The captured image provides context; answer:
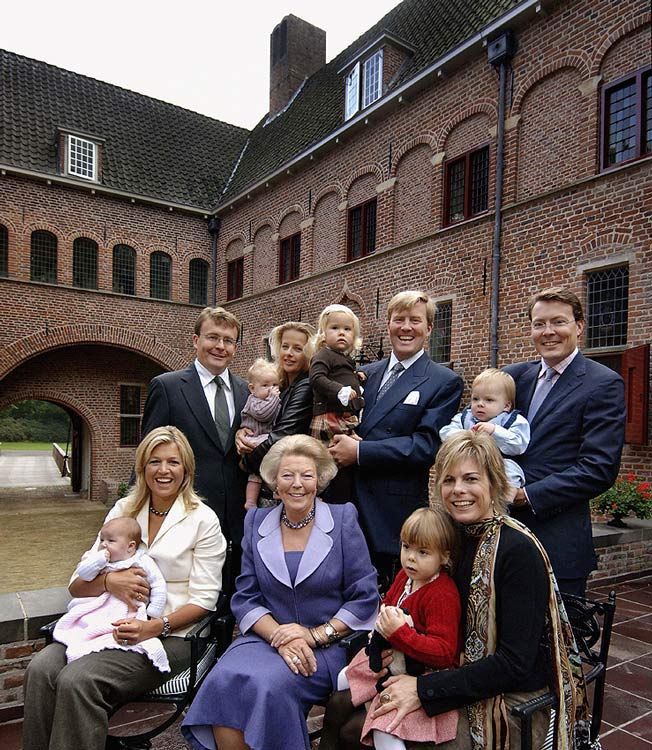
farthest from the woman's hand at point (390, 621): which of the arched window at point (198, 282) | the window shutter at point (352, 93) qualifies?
the arched window at point (198, 282)

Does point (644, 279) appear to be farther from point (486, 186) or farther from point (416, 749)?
point (416, 749)

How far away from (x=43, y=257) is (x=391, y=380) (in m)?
16.1

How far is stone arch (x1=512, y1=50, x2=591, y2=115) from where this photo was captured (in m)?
8.81

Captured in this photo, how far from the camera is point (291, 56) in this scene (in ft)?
65.6

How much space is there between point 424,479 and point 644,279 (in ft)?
21.3

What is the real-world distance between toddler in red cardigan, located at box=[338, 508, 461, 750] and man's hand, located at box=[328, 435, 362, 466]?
2.53 feet

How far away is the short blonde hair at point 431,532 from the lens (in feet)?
6.93

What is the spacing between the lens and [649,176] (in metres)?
7.98

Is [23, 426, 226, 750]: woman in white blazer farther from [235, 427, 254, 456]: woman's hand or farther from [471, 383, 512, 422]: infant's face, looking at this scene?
[471, 383, 512, 422]: infant's face

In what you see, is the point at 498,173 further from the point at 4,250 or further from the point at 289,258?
the point at 4,250

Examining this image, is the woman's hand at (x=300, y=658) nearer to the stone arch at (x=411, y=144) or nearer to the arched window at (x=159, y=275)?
the stone arch at (x=411, y=144)

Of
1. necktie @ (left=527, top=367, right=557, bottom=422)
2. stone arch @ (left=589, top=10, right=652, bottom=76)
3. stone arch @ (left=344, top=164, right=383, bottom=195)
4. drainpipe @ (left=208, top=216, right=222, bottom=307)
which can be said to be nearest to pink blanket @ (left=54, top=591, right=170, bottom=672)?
necktie @ (left=527, top=367, right=557, bottom=422)

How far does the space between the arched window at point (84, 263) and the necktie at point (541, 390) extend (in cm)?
1652

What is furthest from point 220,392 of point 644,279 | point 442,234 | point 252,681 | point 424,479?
point 442,234
